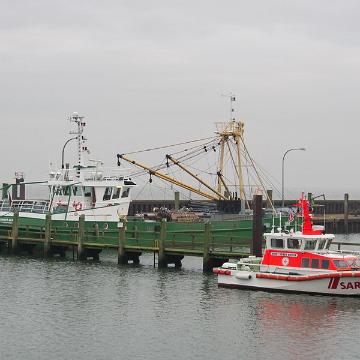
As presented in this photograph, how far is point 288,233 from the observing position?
128 feet

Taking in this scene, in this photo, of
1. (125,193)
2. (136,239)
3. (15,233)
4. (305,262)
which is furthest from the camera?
(125,193)

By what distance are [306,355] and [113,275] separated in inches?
734

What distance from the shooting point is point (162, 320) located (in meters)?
33.3

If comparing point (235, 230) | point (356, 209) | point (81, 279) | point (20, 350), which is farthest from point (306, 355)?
point (356, 209)

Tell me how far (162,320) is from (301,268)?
777 cm

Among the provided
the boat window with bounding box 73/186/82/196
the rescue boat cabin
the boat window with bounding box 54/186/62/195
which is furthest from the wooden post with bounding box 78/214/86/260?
the rescue boat cabin

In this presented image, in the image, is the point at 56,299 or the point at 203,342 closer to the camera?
the point at 203,342

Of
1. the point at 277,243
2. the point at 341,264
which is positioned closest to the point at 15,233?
the point at 277,243

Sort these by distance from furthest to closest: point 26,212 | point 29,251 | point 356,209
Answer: point 356,209
point 26,212
point 29,251

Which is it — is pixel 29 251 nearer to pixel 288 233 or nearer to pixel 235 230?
pixel 235 230

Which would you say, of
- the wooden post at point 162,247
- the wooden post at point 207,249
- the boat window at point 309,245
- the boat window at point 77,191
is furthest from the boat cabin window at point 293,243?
the boat window at point 77,191

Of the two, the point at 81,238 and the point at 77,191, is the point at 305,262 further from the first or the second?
the point at 77,191

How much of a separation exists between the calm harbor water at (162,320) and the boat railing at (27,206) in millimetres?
15356

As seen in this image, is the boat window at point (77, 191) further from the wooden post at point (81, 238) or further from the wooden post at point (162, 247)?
the wooden post at point (162, 247)
